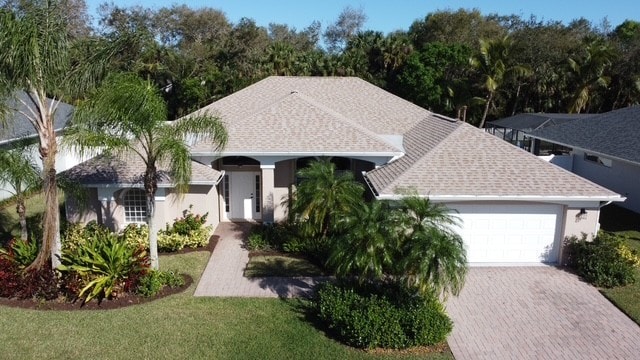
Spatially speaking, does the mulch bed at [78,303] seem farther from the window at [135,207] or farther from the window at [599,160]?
the window at [599,160]

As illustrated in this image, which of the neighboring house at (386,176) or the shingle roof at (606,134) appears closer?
the neighboring house at (386,176)

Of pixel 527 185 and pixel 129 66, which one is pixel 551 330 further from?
pixel 129 66

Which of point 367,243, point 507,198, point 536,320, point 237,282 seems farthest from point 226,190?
point 536,320

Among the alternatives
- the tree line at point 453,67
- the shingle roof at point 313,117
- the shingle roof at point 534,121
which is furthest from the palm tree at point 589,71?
the shingle roof at point 313,117

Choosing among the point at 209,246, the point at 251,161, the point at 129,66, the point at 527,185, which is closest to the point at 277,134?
the point at 251,161

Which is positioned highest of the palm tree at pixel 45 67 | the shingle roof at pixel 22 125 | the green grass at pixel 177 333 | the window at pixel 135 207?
the palm tree at pixel 45 67

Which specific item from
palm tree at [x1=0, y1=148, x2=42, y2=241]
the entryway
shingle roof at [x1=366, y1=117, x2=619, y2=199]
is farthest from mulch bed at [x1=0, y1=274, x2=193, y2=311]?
shingle roof at [x1=366, y1=117, x2=619, y2=199]

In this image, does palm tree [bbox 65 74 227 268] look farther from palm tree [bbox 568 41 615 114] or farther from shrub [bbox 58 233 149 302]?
palm tree [bbox 568 41 615 114]
